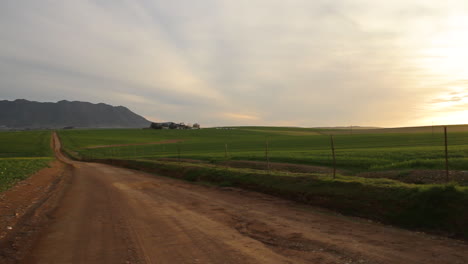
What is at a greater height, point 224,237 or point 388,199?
point 388,199

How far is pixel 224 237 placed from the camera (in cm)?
848

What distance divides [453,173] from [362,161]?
10.7 m

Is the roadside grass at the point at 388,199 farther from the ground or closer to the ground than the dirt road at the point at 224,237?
farther from the ground

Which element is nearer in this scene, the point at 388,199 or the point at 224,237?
the point at 224,237

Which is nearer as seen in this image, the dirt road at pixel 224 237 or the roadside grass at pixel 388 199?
the dirt road at pixel 224 237

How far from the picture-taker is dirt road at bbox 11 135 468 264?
696 cm

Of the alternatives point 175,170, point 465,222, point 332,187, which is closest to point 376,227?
point 465,222

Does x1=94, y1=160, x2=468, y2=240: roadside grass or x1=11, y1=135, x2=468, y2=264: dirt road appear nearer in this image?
x1=11, y1=135, x2=468, y2=264: dirt road

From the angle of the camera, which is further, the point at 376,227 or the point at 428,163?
the point at 428,163

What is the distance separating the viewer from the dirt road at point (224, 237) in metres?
6.96

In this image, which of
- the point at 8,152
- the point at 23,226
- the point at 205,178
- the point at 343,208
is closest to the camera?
the point at 23,226

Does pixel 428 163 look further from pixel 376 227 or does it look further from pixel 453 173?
pixel 376 227

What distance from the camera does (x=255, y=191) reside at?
16.7 metres

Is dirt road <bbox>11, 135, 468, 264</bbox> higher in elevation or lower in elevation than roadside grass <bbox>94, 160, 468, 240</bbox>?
lower
